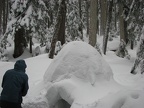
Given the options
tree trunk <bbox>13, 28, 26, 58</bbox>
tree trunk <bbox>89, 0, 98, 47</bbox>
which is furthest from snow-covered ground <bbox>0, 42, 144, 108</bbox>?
tree trunk <bbox>13, 28, 26, 58</bbox>

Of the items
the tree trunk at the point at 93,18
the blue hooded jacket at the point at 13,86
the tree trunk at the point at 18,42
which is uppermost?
the tree trunk at the point at 93,18

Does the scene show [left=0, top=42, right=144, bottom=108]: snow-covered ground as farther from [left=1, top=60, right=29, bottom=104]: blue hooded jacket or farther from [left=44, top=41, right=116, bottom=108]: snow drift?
[left=1, top=60, right=29, bottom=104]: blue hooded jacket

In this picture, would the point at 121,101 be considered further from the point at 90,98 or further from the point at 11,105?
the point at 11,105

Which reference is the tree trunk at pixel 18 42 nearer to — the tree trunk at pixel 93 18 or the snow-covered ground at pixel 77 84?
the tree trunk at pixel 93 18

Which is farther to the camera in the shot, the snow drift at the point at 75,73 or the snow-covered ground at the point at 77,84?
the snow drift at the point at 75,73

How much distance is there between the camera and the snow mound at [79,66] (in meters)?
6.98

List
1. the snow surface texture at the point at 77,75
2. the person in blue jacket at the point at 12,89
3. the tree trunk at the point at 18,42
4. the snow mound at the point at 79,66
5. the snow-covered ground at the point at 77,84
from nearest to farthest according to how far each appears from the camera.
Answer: the person in blue jacket at the point at 12,89
the snow-covered ground at the point at 77,84
the snow surface texture at the point at 77,75
the snow mound at the point at 79,66
the tree trunk at the point at 18,42

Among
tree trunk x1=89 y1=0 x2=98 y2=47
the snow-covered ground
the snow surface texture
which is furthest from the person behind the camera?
tree trunk x1=89 y1=0 x2=98 y2=47

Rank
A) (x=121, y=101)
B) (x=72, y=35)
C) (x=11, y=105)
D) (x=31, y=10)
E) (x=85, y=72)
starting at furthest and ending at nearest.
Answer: (x=72, y=35) < (x=31, y=10) < (x=85, y=72) < (x=11, y=105) < (x=121, y=101)

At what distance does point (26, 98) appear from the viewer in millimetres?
8039

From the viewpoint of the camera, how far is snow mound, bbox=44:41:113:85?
6977 millimetres

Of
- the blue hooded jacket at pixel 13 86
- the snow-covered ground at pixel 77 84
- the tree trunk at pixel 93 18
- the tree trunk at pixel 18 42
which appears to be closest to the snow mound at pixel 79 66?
the snow-covered ground at pixel 77 84

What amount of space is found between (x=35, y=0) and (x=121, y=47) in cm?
662

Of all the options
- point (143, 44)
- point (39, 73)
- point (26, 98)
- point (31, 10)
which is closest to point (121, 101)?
point (26, 98)
